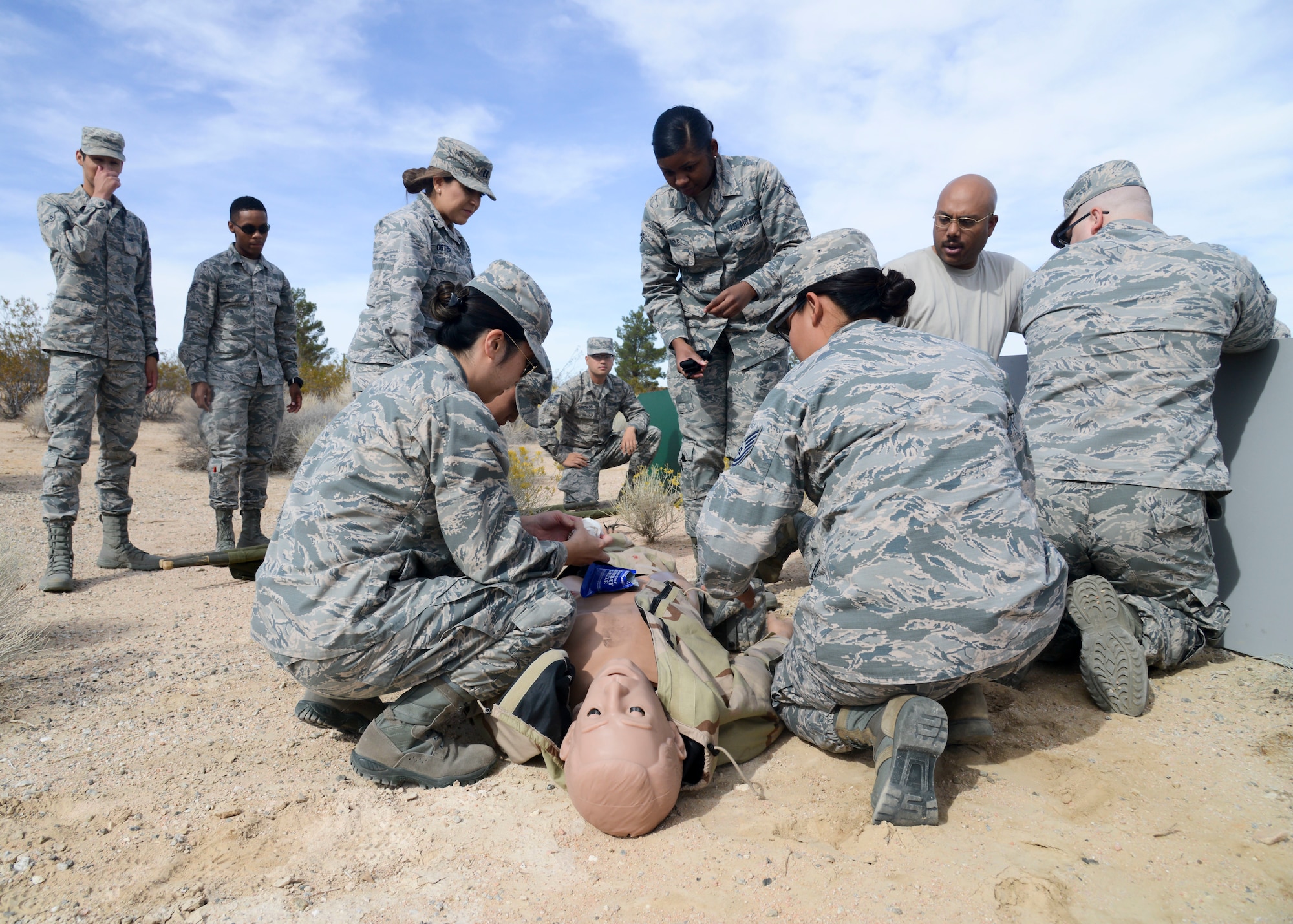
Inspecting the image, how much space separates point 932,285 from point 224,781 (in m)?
3.52

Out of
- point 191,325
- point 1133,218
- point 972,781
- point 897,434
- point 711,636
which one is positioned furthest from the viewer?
point 191,325

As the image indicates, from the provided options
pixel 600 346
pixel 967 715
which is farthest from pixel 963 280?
pixel 600 346

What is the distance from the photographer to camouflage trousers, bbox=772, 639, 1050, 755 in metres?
2.19

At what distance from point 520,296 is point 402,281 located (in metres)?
1.51

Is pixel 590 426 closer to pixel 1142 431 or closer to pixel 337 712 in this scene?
pixel 337 712

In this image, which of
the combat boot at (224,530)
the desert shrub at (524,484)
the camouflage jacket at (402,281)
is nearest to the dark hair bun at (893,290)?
the camouflage jacket at (402,281)

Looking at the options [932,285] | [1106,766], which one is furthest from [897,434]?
[932,285]

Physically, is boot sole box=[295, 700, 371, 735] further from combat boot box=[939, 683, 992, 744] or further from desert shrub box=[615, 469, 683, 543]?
desert shrub box=[615, 469, 683, 543]

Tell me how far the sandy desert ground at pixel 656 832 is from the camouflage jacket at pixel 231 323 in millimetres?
3013

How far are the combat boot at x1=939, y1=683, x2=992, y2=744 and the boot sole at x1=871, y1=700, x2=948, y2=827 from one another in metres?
0.26

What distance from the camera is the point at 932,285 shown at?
3.79 m

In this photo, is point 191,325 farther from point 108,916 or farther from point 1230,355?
point 1230,355

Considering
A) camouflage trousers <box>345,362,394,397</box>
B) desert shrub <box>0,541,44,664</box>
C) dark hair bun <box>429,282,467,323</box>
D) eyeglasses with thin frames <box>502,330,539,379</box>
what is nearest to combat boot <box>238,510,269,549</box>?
desert shrub <box>0,541,44,664</box>

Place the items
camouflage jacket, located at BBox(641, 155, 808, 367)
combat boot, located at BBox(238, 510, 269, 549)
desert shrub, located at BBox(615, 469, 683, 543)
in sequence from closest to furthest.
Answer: camouflage jacket, located at BBox(641, 155, 808, 367) → combat boot, located at BBox(238, 510, 269, 549) → desert shrub, located at BBox(615, 469, 683, 543)
